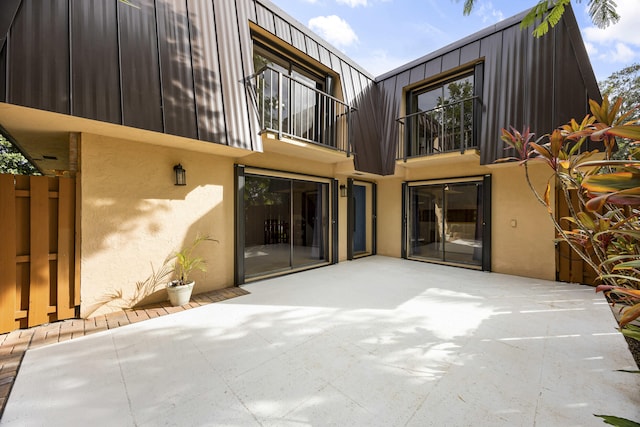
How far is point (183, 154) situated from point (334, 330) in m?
3.52

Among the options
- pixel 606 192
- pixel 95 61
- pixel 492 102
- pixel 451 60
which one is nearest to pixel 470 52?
pixel 451 60


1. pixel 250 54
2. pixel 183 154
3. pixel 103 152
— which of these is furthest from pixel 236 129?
pixel 103 152

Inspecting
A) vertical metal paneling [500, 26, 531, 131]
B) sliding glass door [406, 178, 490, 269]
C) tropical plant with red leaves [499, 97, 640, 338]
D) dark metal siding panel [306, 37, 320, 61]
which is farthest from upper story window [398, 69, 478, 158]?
tropical plant with red leaves [499, 97, 640, 338]

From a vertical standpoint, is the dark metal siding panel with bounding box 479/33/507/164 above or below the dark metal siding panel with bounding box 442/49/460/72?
below

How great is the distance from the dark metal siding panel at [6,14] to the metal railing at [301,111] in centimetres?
246

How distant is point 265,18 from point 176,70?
91.7 inches

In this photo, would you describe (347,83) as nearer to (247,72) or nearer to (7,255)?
(247,72)

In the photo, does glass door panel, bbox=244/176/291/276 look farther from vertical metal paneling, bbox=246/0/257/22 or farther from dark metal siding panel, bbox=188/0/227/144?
vertical metal paneling, bbox=246/0/257/22

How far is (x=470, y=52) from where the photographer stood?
5762mm

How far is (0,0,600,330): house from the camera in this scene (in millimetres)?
2914

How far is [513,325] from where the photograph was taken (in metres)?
3.07

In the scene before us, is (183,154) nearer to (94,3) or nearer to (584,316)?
(94,3)

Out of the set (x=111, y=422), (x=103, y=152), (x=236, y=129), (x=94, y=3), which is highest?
(x=94, y=3)

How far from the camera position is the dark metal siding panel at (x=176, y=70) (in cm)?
334
